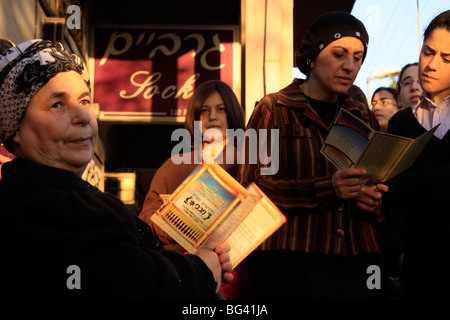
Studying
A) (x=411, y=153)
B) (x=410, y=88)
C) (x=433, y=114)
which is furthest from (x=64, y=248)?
(x=410, y=88)

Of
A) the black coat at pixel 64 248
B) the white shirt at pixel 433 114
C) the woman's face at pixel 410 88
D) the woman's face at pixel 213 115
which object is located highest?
the woman's face at pixel 410 88

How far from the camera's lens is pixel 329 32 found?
2.68 m

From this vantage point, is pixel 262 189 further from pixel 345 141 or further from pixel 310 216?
pixel 345 141

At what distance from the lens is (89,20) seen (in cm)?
676

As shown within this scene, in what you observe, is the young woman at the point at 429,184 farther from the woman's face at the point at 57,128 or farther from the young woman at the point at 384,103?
the young woman at the point at 384,103

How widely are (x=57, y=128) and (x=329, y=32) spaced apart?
1.68m

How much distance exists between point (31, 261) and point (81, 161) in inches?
15.6

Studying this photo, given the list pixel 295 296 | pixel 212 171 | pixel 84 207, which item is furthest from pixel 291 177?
Result: pixel 84 207

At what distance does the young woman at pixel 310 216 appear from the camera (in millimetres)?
2285

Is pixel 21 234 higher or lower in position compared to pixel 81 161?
lower

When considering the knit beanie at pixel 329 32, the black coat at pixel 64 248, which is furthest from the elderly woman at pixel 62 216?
the knit beanie at pixel 329 32
